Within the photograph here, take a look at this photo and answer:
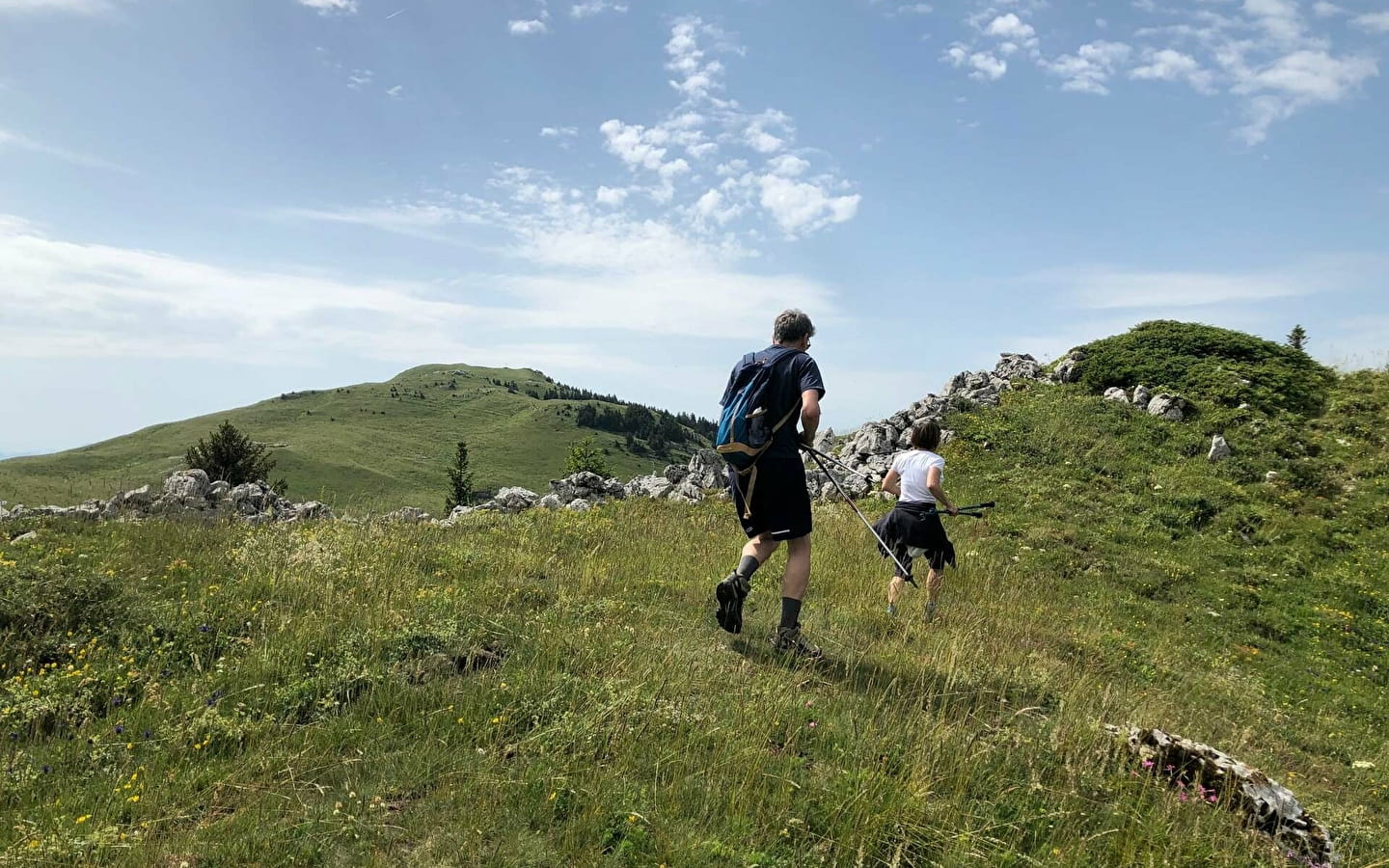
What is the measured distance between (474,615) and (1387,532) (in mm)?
16603

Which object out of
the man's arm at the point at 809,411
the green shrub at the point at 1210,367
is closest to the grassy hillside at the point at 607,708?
the man's arm at the point at 809,411

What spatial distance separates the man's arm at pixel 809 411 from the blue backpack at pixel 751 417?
0.10 m

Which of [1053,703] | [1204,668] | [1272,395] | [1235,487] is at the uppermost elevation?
[1272,395]

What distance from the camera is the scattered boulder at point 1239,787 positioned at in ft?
13.8

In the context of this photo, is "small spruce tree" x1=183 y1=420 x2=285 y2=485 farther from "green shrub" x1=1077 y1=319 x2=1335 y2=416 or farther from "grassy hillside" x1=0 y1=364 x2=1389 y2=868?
"green shrub" x1=1077 y1=319 x2=1335 y2=416

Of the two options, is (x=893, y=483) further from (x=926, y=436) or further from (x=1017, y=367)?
(x=1017, y=367)

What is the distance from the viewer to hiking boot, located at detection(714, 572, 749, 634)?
6.44 metres

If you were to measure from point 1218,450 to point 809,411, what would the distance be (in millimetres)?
15188

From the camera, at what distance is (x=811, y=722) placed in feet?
16.1

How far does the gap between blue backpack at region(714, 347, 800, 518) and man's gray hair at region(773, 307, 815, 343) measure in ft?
0.49

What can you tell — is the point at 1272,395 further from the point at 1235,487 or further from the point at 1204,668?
the point at 1204,668

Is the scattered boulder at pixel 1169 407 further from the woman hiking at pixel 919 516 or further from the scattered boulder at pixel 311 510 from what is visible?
the scattered boulder at pixel 311 510

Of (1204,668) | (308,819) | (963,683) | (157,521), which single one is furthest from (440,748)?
(1204,668)

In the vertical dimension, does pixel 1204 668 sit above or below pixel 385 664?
below
